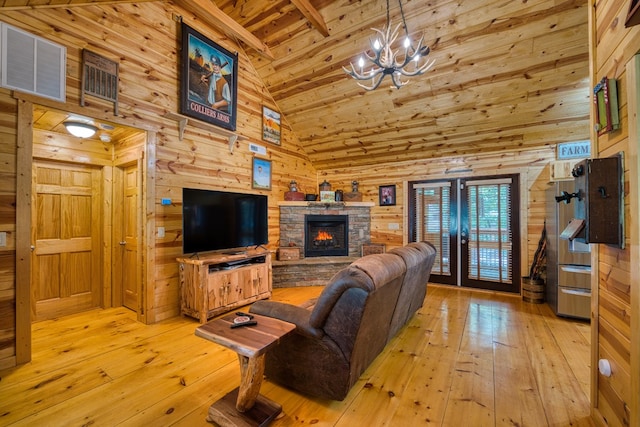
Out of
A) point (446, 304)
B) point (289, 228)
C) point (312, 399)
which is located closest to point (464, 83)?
point (446, 304)

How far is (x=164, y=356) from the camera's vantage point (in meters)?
2.42

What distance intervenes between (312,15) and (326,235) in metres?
3.66

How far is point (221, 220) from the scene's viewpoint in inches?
141

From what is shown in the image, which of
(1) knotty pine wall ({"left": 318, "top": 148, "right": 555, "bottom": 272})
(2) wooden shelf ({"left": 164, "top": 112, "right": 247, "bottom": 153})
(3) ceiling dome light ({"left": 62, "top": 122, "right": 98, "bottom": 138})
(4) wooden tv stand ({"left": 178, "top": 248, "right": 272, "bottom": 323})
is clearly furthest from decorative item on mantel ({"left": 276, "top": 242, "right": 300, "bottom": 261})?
(3) ceiling dome light ({"left": 62, "top": 122, "right": 98, "bottom": 138})

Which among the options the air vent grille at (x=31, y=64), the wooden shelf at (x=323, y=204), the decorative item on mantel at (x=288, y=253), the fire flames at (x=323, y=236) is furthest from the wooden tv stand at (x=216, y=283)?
the air vent grille at (x=31, y=64)

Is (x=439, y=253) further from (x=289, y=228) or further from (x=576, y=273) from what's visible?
(x=289, y=228)

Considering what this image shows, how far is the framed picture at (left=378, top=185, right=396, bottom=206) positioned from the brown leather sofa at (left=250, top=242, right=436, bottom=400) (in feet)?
11.0

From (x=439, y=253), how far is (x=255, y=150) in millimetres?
3869

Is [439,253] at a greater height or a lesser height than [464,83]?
lesser

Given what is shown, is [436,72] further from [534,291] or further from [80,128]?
[80,128]

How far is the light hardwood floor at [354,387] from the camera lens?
5.54ft

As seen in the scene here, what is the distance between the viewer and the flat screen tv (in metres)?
3.21

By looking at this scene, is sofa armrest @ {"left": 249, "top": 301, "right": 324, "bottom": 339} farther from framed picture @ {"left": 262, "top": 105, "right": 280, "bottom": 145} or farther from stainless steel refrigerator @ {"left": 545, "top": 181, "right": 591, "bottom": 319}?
framed picture @ {"left": 262, "top": 105, "right": 280, "bottom": 145}

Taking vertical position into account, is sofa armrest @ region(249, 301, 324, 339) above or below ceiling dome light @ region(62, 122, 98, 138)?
below
